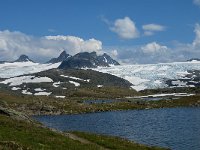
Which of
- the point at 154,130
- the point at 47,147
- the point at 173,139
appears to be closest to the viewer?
the point at 47,147

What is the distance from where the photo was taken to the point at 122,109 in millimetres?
166625

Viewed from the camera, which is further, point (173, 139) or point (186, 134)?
point (186, 134)

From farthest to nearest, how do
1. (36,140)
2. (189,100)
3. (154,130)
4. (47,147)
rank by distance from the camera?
(189,100), (154,130), (36,140), (47,147)

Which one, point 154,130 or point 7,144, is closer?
point 7,144

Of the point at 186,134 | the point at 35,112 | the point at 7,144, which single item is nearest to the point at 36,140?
the point at 7,144

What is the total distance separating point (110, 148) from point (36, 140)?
1211 cm

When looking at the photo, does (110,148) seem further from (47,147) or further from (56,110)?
(56,110)

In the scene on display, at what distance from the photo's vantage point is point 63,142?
39969mm

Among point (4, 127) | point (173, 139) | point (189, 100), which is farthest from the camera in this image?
point (189, 100)

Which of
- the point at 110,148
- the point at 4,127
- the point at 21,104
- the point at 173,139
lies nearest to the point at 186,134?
the point at 173,139

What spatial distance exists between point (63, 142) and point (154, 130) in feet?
162

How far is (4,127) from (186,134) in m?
40.6

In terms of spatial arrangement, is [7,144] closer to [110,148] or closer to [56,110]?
[110,148]

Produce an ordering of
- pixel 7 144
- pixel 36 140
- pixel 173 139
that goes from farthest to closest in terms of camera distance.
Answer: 1. pixel 173 139
2. pixel 36 140
3. pixel 7 144
